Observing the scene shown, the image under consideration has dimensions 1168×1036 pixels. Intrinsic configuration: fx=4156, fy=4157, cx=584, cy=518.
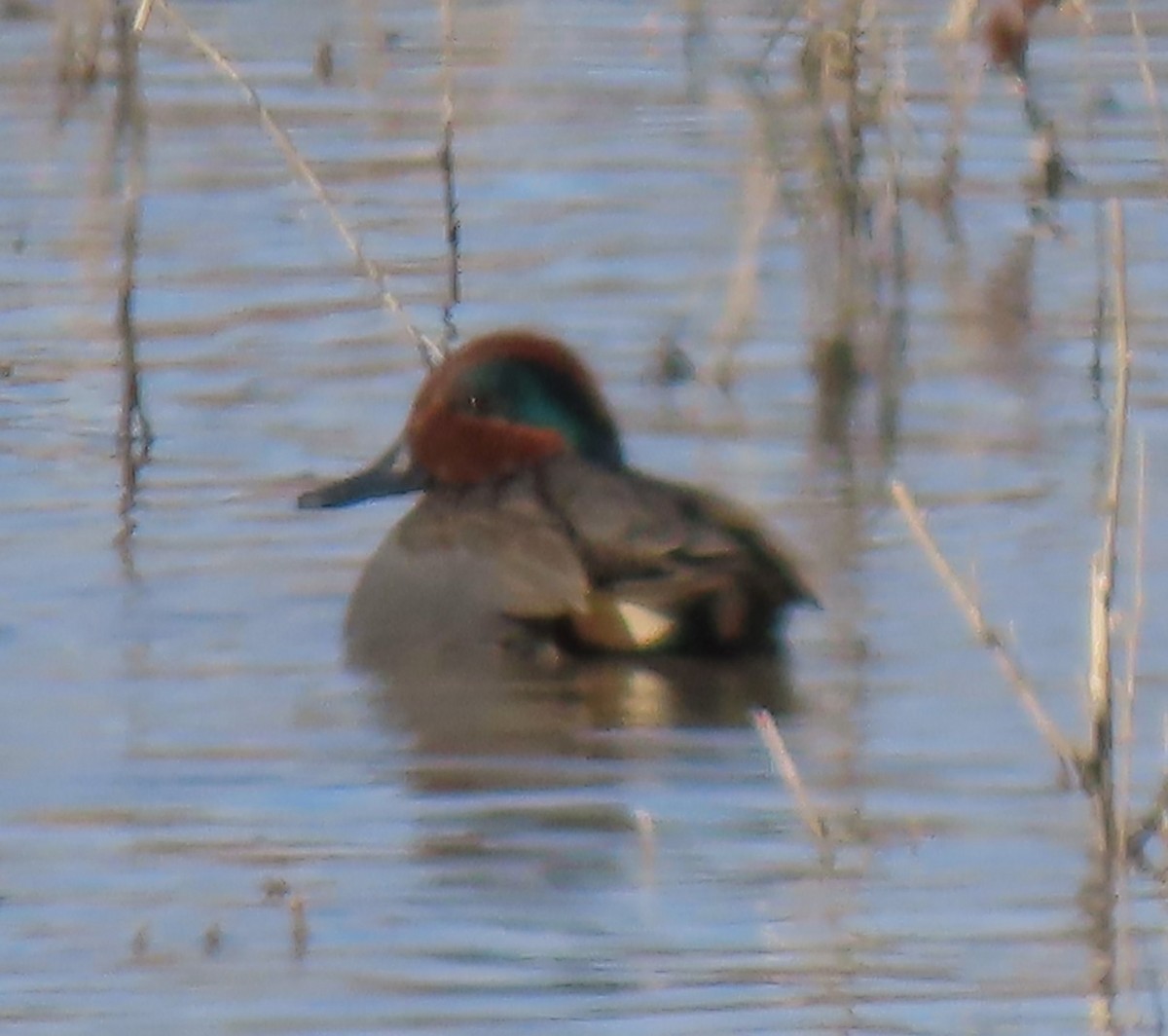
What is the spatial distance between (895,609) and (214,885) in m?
2.51

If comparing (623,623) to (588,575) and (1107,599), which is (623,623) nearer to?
(588,575)

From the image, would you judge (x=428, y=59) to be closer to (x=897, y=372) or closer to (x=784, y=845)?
(x=897, y=372)

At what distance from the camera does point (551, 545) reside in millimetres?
8352

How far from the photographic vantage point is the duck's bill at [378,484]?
359 inches

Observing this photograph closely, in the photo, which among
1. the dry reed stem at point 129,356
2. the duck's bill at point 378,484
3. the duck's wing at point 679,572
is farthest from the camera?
the dry reed stem at point 129,356

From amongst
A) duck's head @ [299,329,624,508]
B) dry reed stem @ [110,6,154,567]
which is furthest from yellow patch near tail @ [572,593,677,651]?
dry reed stem @ [110,6,154,567]

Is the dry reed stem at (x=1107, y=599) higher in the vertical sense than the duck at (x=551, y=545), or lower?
higher

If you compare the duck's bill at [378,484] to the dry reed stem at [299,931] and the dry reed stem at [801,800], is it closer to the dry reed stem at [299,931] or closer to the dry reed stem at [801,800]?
the dry reed stem at [801,800]

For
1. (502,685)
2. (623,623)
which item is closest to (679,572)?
(623,623)

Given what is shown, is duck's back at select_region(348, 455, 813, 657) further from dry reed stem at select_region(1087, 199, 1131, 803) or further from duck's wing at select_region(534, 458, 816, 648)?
dry reed stem at select_region(1087, 199, 1131, 803)

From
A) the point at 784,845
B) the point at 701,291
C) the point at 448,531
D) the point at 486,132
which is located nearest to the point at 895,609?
the point at 448,531

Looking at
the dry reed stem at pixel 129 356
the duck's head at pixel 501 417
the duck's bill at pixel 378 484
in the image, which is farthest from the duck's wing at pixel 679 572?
the dry reed stem at pixel 129 356

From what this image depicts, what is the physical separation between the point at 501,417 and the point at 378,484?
329 mm

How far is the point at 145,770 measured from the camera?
747cm
